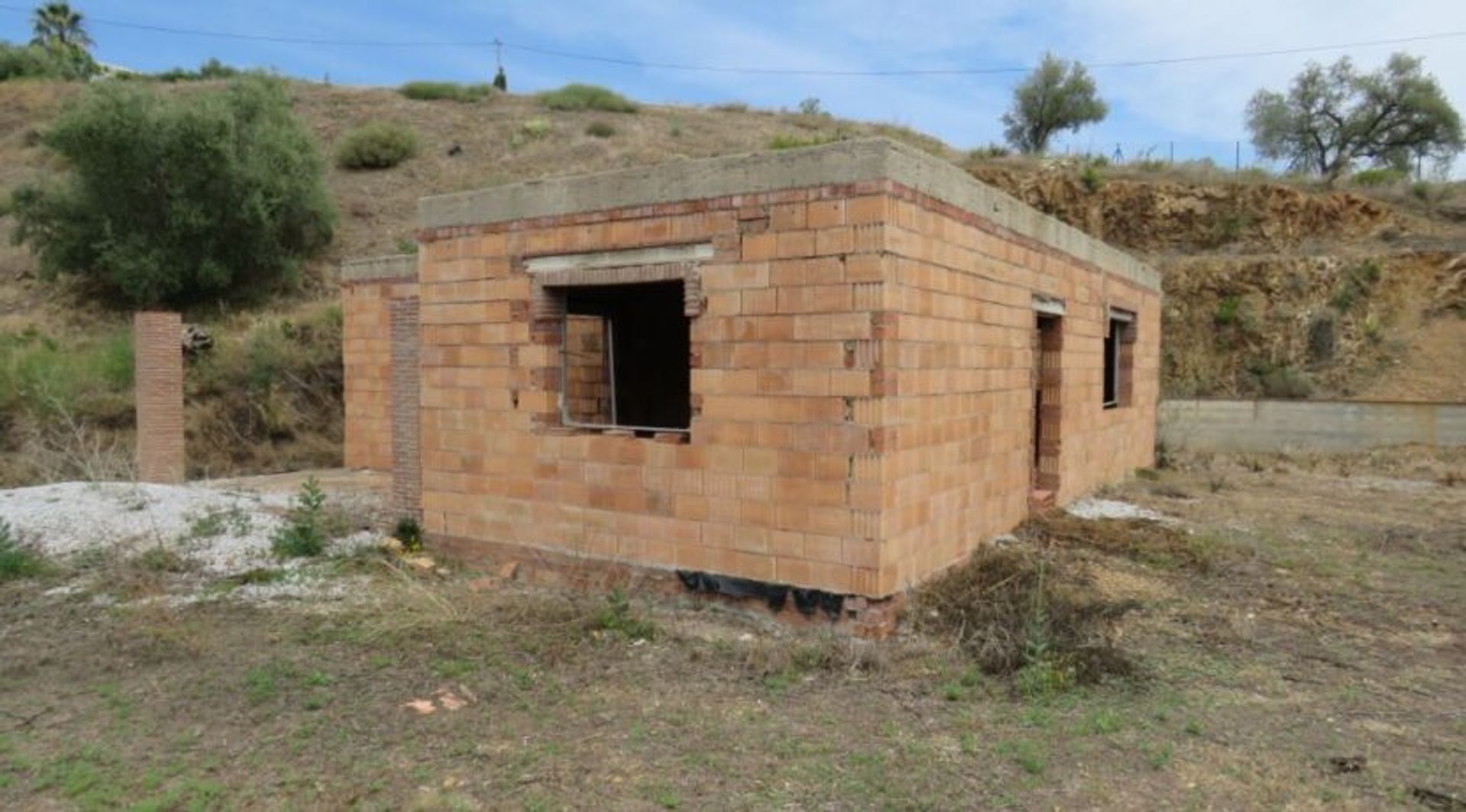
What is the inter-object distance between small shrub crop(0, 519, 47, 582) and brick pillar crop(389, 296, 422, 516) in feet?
9.76

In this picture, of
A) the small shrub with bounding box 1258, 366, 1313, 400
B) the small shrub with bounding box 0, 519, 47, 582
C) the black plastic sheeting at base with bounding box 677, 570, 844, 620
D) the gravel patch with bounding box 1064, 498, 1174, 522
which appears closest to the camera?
the black plastic sheeting at base with bounding box 677, 570, 844, 620

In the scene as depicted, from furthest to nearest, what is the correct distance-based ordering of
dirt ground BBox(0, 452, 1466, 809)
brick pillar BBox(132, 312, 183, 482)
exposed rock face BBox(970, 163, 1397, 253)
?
exposed rock face BBox(970, 163, 1397, 253), brick pillar BBox(132, 312, 183, 482), dirt ground BBox(0, 452, 1466, 809)

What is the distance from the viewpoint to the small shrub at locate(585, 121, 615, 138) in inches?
1262

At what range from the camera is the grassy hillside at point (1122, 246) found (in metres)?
17.2

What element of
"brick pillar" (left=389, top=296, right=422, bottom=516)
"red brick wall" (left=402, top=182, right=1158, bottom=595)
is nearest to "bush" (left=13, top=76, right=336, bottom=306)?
"brick pillar" (left=389, top=296, right=422, bottom=516)

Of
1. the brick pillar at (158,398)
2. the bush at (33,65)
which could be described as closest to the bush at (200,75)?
the bush at (33,65)

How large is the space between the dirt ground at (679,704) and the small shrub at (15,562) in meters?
0.23

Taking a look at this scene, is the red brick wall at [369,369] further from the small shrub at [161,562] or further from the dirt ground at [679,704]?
the dirt ground at [679,704]

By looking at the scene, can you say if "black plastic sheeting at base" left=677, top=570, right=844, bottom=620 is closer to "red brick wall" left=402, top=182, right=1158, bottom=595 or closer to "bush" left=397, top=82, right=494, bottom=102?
"red brick wall" left=402, top=182, right=1158, bottom=595

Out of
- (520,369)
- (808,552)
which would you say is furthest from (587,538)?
(808,552)

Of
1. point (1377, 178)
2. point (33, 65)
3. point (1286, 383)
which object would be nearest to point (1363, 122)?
point (1377, 178)

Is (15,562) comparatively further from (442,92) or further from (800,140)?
(442,92)

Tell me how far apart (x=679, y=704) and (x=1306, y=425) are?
17601mm

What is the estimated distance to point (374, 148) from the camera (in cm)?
2970
